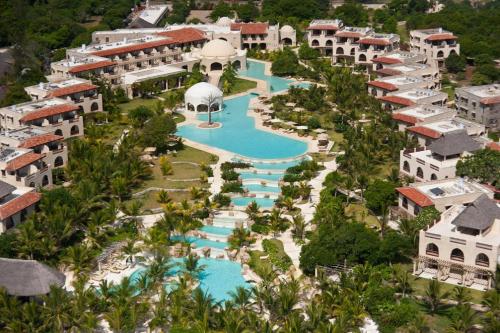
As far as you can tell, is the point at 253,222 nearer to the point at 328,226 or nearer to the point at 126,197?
the point at 328,226

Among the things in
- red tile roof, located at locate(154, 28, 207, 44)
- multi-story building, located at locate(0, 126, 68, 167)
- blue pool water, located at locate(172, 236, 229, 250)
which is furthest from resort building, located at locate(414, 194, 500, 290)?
red tile roof, located at locate(154, 28, 207, 44)

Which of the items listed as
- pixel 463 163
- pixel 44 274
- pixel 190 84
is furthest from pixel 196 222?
pixel 190 84

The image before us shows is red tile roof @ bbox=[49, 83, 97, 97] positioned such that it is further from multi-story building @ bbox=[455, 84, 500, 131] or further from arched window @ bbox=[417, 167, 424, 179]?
multi-story building @ bbox=[455, 84, 500, 131]

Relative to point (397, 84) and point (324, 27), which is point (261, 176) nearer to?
point (397, 84)

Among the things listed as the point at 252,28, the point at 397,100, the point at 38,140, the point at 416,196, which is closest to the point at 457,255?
the point at 416,196

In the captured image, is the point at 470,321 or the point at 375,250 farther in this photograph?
the point at 375,250

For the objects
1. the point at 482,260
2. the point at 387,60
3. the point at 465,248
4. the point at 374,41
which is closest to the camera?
the point at 482,260

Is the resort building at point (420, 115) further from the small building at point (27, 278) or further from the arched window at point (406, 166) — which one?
the small building at point (27, 278)
